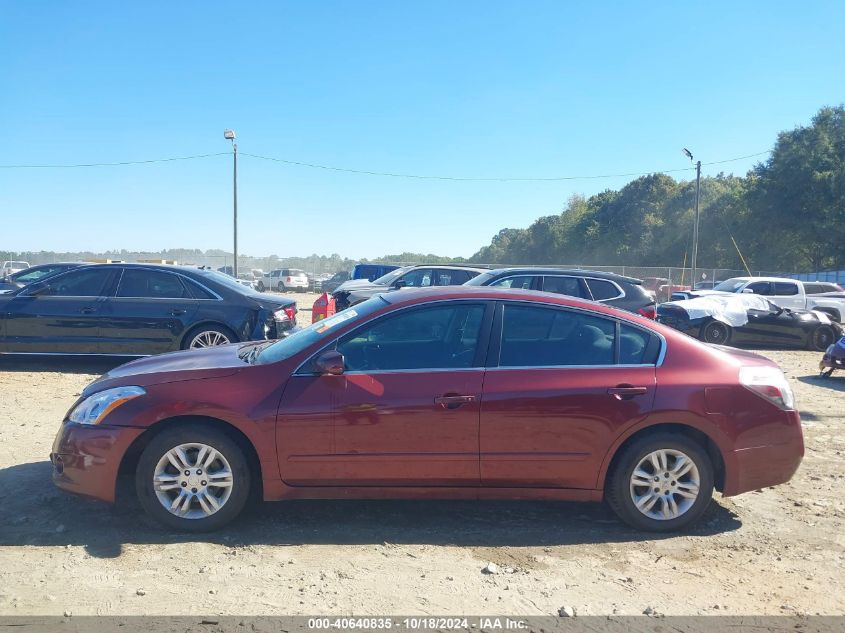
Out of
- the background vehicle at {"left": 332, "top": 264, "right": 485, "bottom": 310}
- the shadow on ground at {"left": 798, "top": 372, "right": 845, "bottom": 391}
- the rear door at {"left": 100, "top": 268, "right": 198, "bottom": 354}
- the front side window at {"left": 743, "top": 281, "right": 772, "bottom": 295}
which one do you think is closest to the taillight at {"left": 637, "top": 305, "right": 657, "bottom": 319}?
the shadow on ground at {"left": 798, "top": 372, "right": 845, "bottom": 391}

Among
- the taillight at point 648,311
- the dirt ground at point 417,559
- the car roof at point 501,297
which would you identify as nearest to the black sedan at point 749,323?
the taillight at point 648,311

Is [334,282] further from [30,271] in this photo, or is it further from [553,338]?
[553,338]

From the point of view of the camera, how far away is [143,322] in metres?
8.92

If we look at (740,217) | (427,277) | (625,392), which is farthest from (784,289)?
(740,217)

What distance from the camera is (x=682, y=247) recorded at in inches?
1998

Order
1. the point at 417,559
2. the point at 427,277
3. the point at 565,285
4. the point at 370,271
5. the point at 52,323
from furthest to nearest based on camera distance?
the point at 370,271
the point at 427,277
the point at 565,285
the point at 52,323
the point at 417,559

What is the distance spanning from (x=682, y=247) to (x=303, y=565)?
51.6 meters

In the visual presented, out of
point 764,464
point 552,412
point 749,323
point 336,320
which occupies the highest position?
point 336,320

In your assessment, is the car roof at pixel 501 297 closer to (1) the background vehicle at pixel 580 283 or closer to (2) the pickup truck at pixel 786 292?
(1) the background vehicle at pixel 580 283

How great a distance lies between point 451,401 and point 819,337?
558 inches

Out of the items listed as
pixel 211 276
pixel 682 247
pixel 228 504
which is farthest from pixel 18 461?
pixel 682 247

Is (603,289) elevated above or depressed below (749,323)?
above

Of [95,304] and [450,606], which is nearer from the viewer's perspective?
[450,606]

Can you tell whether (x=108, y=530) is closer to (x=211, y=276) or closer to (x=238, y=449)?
(x=238, y=449)
